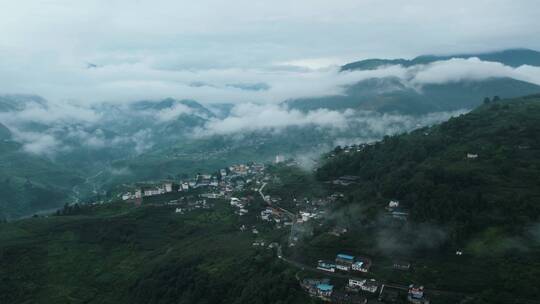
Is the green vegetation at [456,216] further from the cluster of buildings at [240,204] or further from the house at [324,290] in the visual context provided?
the cluster of buildings at [240,204]

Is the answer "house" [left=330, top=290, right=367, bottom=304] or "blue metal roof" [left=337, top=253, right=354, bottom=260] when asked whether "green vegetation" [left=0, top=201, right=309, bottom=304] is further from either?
"blue metal roof" [left=337, top=253, right=354, bottom=260]

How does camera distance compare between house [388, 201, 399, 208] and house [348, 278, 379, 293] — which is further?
house [388, 201, 399, 208]

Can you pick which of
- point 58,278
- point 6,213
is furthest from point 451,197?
point 6,213

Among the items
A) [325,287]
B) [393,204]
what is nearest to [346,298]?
[325,287]

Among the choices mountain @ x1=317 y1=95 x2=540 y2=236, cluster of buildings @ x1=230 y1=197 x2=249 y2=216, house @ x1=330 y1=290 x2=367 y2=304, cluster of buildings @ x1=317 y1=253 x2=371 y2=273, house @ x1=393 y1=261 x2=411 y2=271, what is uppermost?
mountain @ x1=317 y1=95 x2=540 y2=236

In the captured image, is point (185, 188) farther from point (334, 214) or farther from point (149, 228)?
point (334, 214)

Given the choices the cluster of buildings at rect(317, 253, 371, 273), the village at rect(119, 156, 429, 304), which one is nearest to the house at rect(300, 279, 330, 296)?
the village at rect(119, 156, 429, 304)

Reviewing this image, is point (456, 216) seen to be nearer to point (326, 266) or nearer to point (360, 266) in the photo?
point (360, 266)

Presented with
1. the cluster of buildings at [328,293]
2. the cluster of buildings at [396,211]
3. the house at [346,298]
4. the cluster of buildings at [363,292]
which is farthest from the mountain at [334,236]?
the house at [346,298]
